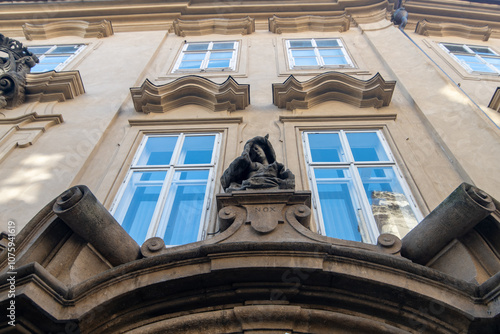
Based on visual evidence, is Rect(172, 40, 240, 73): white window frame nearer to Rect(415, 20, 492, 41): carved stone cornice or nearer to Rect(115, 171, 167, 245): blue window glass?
Rect(115, 171, 167, 245): blue window glass

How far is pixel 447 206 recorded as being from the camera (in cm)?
344

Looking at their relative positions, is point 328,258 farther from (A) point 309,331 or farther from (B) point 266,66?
(B) point 266,66

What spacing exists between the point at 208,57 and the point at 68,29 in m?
4.76

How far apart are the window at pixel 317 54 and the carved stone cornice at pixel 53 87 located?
4448 millimetres

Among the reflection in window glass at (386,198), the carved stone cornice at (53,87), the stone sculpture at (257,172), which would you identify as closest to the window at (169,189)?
the stone sculpture at (257,172)

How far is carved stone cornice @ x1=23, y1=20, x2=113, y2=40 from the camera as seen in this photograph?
35.8 ft

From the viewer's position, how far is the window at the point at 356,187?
4523mm

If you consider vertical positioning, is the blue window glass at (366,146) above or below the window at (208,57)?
below

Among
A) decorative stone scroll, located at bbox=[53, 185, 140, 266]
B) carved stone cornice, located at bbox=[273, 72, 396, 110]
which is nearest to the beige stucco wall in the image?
carved stone cornice, located at bbox=[273, 72, 396, 110]

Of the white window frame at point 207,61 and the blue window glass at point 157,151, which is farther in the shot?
the white window frame at point 207,61

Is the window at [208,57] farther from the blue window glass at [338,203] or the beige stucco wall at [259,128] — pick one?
the blue window glass at [338,203]

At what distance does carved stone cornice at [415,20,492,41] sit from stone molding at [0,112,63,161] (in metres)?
9.61

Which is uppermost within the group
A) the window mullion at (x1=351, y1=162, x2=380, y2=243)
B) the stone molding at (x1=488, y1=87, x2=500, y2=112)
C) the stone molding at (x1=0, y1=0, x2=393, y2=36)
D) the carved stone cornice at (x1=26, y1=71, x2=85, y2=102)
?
the stone molding at (x1=0, y1=0, x2=393, y2=36)

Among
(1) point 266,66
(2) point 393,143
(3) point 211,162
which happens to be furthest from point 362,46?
(3) point 211,162
